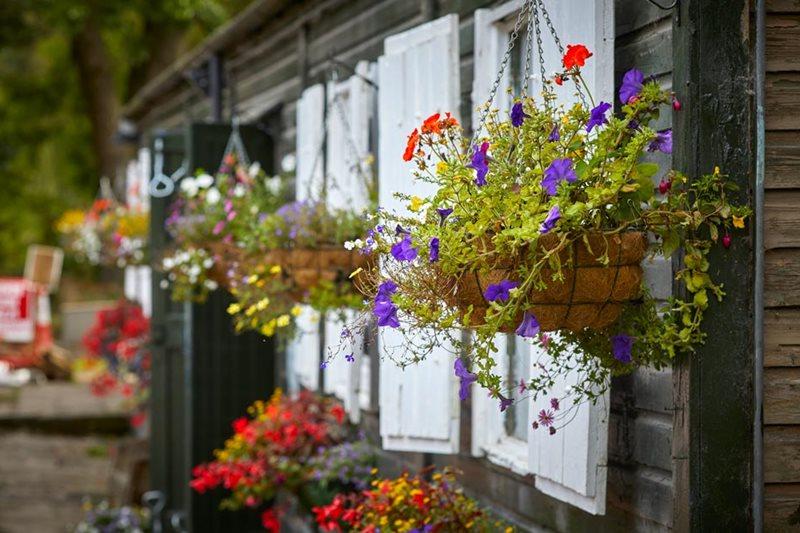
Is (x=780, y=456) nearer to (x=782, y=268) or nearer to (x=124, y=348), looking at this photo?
(x=782, y=268)

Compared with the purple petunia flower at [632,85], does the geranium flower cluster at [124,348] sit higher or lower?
lower

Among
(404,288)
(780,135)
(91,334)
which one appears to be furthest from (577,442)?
(91,334)

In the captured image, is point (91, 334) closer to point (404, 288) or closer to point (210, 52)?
point (210, 52)

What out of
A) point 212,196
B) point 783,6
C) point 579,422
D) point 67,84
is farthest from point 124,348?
point 67,84

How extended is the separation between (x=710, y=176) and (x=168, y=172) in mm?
6254

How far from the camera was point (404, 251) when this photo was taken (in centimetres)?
323

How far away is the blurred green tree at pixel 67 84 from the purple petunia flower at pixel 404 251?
551 inches

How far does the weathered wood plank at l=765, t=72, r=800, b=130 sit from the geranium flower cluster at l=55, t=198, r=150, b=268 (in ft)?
23.9

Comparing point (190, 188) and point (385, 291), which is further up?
point (190, 188)

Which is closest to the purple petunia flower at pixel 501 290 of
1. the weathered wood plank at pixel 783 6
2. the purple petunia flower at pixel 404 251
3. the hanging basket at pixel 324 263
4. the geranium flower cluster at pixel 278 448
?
the purple petunia flower at pixel 404 251

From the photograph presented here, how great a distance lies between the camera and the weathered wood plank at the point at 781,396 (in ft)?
11.3

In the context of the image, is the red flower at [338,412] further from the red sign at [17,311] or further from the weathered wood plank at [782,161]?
the red sign at [17,311]

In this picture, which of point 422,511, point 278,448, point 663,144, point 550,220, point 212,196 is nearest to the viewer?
point 550,220

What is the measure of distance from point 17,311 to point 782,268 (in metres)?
15.5
